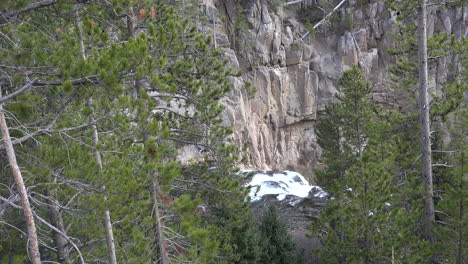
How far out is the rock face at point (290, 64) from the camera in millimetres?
29875

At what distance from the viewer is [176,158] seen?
10953 mm

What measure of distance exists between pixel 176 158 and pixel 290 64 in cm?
2257

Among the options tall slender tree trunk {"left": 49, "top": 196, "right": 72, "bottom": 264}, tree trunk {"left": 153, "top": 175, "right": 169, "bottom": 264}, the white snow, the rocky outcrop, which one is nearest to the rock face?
the white snow

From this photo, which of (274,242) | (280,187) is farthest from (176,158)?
(280,187)

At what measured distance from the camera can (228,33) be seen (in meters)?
30.5

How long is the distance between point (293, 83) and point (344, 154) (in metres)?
14.9

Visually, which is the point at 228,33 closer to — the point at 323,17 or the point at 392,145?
the point at 323,17

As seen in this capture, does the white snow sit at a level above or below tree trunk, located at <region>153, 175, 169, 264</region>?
below

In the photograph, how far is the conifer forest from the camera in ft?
16.7

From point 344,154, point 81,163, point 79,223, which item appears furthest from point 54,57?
point 344,154

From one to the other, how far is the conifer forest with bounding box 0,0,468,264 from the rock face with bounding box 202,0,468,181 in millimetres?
8267

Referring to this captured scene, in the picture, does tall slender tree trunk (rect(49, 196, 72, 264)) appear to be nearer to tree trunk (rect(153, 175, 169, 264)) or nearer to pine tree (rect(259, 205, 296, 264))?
tree trunk (rect(153, 175, 169, 264))

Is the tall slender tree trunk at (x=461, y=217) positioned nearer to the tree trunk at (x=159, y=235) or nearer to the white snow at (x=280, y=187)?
the tree trunk at (x=159, y=235)

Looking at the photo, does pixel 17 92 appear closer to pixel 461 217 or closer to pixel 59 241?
pixel 59 241
